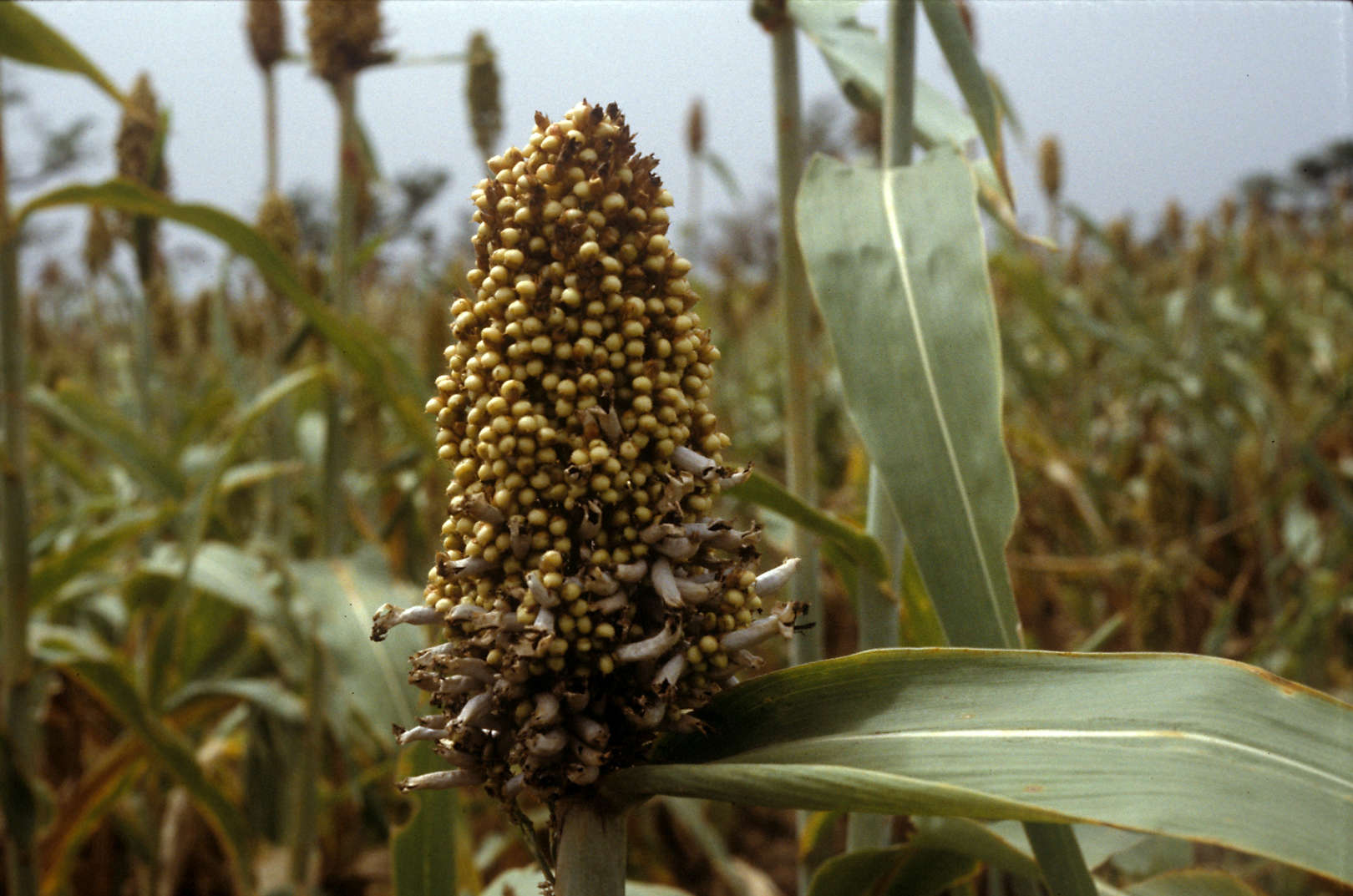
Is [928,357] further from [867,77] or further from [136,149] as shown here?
[136,149]

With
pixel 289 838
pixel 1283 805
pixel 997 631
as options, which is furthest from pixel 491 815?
pixel 1283 805

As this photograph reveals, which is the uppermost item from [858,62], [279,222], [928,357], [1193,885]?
[858,62]

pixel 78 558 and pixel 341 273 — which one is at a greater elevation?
pixel 341 273

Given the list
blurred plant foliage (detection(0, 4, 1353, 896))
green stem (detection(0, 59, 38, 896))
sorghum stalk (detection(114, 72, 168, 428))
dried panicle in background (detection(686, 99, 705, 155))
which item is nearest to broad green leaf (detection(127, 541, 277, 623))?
blurred plant foliage (detection(0, 4, 1353, 896))

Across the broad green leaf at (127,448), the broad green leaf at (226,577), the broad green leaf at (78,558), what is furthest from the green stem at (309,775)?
the broad green leaf at (127,448)

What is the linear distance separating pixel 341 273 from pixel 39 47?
716 mm

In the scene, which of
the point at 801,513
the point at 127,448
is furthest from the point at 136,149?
the point at 801,513

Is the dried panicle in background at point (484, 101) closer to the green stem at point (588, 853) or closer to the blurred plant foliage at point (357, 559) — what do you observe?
the blurred plant foliage at point (357, 559)

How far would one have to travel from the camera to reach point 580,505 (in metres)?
0.82

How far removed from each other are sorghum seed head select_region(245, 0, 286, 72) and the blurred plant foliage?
14.1 inches

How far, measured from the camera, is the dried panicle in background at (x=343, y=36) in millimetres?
2254

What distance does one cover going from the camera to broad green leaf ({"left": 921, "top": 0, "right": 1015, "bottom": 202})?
50.4 inches

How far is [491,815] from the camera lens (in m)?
→ 2.92

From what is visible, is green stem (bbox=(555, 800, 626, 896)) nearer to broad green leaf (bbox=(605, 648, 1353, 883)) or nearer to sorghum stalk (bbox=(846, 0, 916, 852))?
broad green leaf (bbox=(605, 648, 1353, 883))
